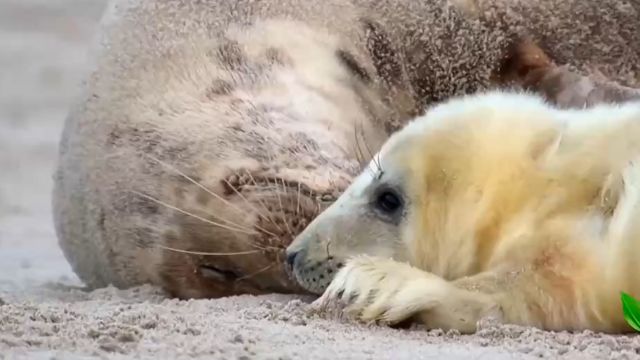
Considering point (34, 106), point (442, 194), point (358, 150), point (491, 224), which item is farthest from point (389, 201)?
point (34, 106)

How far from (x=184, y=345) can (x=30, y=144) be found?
13.8ft

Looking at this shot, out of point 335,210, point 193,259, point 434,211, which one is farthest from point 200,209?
point 434,211

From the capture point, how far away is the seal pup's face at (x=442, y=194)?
228 cm

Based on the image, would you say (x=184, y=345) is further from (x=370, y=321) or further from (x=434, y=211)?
(x=434, y=211)

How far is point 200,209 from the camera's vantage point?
2.92 metres

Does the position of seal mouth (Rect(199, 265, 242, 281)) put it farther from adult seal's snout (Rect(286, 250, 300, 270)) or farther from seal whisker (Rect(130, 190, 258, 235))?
adult seal's snout (Rect(286, 250, 300, 270))

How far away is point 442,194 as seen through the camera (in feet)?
7.75

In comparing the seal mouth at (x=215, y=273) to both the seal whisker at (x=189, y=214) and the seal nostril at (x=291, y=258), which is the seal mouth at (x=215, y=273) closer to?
the seal whisker at (x=189, y=214)

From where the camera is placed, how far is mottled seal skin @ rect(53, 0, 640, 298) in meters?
2.90

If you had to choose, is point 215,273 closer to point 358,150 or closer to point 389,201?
point 358,150

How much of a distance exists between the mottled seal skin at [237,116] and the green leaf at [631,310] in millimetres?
834

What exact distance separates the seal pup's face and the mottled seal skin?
0.35m

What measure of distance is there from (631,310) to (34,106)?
4.62 metres

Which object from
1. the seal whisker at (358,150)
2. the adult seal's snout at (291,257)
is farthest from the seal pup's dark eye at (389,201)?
the seal whisker at (358,150)
